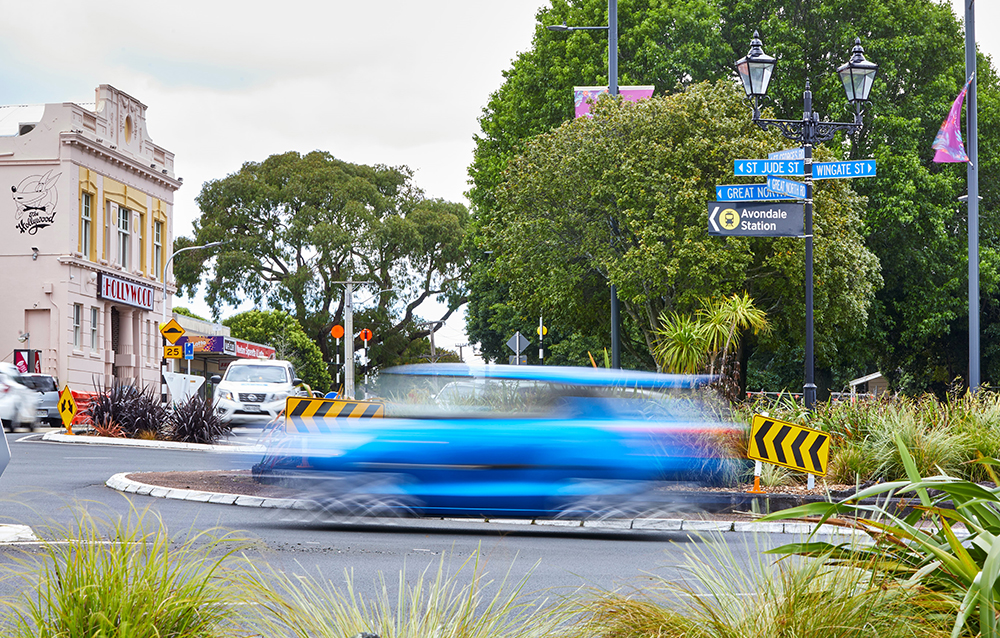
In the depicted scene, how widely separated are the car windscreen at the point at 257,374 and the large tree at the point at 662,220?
6.48 m

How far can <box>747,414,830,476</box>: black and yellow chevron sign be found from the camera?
12102 mm

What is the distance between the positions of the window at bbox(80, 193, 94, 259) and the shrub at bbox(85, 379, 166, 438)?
1867 centimetres

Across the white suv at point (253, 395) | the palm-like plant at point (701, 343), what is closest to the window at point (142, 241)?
the white suv at point (253, 395)

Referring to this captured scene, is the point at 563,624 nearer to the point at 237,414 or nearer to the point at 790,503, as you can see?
the point at 790,503

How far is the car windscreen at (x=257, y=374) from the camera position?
2872 cm

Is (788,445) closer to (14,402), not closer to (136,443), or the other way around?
(136,443)

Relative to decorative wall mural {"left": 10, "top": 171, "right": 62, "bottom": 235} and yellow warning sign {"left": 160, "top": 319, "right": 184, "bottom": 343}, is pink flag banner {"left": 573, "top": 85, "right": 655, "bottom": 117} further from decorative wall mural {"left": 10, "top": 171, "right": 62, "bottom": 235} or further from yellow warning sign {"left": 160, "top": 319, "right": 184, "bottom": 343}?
decorative wall mural {"left": 10, "top": 171, "right": 62, "bottom": 235}

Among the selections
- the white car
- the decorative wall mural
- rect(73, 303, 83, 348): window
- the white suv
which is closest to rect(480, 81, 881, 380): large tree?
the white suv

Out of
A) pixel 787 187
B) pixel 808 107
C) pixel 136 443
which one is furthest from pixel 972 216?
pixel 136 443

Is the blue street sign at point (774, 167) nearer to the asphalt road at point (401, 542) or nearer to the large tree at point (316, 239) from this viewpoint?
the asphalt road at point (401, 542)

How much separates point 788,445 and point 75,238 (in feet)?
115

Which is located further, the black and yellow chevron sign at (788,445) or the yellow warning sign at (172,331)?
the yellow warning sign at (172,331)

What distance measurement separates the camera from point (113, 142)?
4491 cm

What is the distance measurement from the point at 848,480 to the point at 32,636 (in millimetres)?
11088
